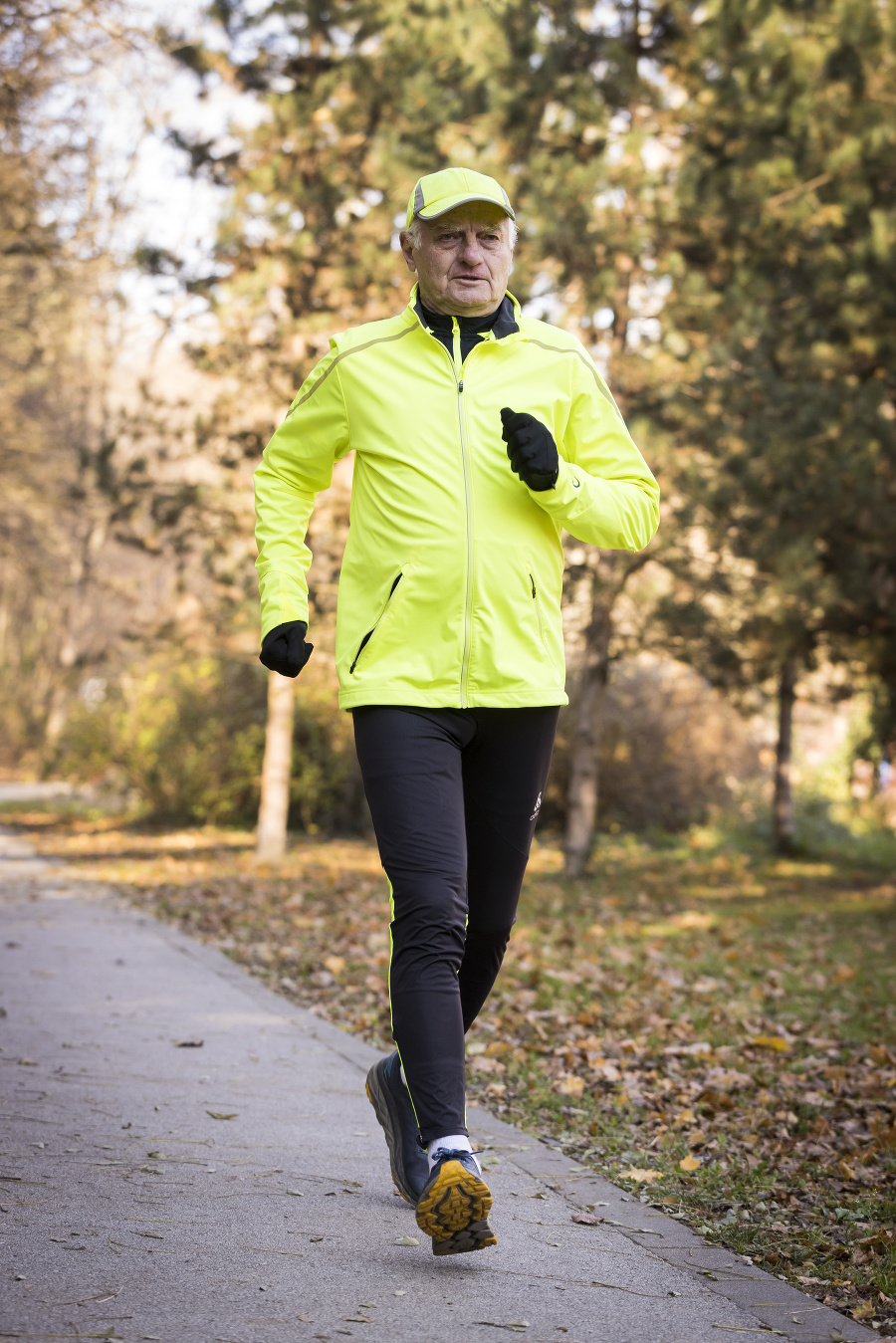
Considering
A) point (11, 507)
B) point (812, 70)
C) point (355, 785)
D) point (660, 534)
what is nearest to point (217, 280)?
point (660, 534)

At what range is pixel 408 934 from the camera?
291 centimetres

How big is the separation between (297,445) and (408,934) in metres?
1.26

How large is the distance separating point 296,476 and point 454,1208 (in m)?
1.78

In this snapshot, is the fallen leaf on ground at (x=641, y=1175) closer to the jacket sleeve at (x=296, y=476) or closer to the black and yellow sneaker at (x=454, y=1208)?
the black and yellow sneaker at (x=454, y=1208)

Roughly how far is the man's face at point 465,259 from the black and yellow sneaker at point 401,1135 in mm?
1832

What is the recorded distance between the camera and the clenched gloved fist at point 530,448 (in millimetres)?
2916

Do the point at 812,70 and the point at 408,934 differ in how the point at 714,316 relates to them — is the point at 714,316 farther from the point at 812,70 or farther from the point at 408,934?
the point at 408,934

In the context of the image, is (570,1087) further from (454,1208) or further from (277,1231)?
(454,1208)

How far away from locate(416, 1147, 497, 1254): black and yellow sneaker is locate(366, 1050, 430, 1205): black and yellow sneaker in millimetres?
362

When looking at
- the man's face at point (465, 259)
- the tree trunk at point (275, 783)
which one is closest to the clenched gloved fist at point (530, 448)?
the man's face at point (465, 259)

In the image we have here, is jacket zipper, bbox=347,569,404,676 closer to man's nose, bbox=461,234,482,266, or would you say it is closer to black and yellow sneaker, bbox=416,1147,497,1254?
man's nose, bbox=461,234,482,266

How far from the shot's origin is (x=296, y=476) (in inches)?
133

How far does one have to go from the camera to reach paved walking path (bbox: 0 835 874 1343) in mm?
2537

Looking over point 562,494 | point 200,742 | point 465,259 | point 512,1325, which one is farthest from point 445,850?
point 200,742
